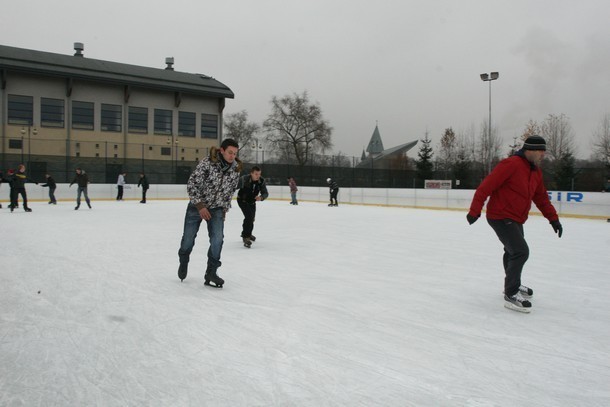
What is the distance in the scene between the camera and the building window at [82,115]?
3300 centimetres

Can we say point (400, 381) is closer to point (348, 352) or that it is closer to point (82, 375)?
point (348, 352)

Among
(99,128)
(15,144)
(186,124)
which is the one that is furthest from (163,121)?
(15,144)

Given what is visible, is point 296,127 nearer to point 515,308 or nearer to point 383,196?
point 383,196

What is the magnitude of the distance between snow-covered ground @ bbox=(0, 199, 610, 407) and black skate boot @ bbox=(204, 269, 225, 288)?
0.24 feet

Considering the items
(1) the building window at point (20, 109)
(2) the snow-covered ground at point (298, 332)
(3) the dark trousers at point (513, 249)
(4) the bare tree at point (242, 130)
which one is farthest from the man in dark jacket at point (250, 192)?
(4) the bare tree at point (242, 130)

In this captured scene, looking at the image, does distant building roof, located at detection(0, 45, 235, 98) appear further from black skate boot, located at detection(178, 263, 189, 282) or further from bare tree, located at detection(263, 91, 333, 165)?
black skate boot, located at detection(178, 263, 189, 282)

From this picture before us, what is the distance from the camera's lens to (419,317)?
145 inches

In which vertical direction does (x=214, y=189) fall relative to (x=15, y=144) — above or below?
below

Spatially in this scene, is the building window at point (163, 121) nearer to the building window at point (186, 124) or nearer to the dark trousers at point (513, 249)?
the building window at point (186, 124)

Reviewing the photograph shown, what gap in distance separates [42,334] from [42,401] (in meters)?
1.09

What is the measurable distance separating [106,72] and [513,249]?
36474 millimetres

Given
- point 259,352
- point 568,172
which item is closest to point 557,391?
point 259,352

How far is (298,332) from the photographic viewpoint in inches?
127

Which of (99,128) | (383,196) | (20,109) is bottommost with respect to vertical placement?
(383,196)
